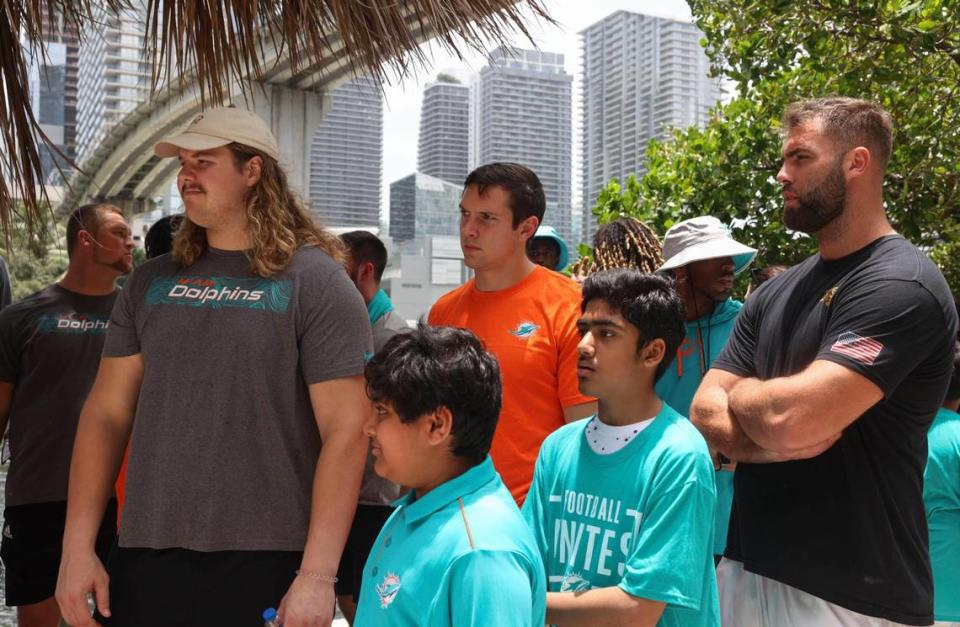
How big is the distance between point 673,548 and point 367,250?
108 inches

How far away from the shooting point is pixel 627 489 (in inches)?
85.4

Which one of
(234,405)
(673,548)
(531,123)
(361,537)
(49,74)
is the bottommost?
(361,537)

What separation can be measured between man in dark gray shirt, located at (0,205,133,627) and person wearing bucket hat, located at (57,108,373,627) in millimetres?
1683

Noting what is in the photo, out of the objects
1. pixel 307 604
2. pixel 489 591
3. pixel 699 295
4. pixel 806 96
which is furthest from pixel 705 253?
pixel 806 96

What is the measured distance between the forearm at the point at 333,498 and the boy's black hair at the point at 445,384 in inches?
20.4

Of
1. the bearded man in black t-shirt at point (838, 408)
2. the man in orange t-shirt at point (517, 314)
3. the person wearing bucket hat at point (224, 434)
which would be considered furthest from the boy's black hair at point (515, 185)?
the bearded man in black t-shirt at point (838, 408)

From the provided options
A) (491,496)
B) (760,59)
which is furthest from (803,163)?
(760,59)

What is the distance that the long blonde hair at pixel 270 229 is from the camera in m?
2.63

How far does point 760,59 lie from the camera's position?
262 inches

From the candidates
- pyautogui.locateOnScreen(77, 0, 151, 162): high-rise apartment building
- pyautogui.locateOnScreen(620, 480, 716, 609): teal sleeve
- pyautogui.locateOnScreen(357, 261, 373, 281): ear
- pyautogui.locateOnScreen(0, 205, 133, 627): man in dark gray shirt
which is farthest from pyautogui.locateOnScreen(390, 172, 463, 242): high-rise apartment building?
pyautogui.locateOnScreen(620, 480, 716, 609): teal sleeve

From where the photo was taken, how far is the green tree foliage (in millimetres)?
6098

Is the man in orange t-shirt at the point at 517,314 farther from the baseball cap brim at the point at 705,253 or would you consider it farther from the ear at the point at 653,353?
the ear at the point at 653,353

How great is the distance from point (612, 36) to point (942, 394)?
1413 inches

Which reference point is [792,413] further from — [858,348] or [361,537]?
[361,537]
